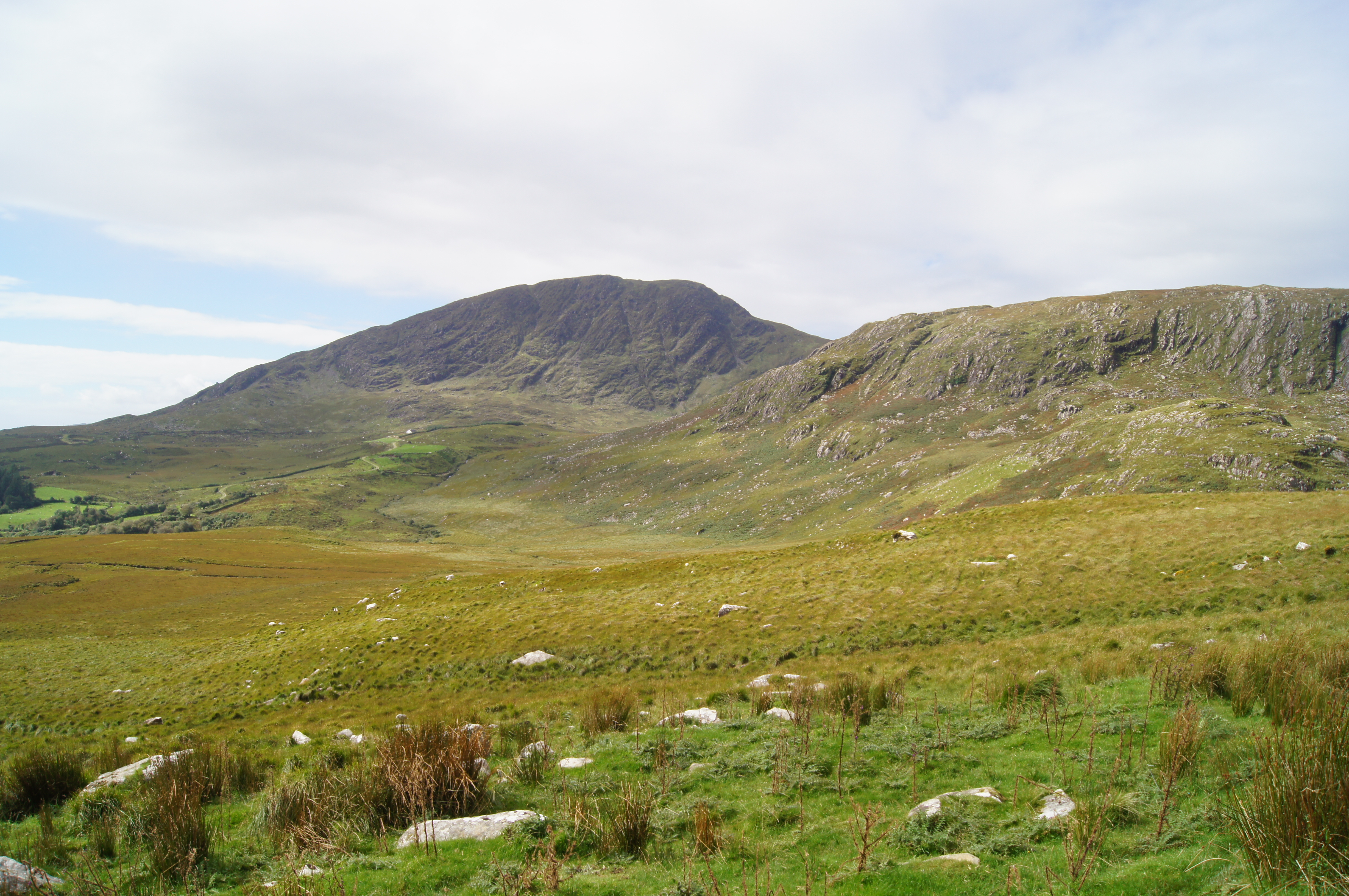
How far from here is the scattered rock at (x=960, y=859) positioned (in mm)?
6699

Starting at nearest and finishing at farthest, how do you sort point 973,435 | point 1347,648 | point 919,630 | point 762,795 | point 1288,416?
point 762,795
point 1347,648
point 919,630
point 1288,416
point 973,435

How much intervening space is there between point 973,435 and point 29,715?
492 feet

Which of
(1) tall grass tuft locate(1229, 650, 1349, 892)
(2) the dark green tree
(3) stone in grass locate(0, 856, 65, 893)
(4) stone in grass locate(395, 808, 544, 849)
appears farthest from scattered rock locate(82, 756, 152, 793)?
(2) the dark green tree

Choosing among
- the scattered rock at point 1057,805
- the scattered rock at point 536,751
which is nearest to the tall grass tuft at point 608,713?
the scattered rock at point 536,751

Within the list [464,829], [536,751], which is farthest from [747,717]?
[464,829]

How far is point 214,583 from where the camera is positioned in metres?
74.3

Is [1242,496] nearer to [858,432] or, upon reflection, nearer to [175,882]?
[175,882]

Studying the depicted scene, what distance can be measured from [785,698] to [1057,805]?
7385 mm

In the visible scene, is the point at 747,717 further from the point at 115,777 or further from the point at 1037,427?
the point at 1037,427

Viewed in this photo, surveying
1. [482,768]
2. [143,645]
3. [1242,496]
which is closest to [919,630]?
[482,768]

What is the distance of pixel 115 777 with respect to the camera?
1200cm

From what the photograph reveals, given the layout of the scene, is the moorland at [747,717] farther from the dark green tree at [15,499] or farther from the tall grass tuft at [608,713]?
the dark green tree at [15,499]

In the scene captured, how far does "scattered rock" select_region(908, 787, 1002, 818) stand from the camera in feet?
25.9

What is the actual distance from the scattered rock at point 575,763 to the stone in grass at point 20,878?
6.69m
